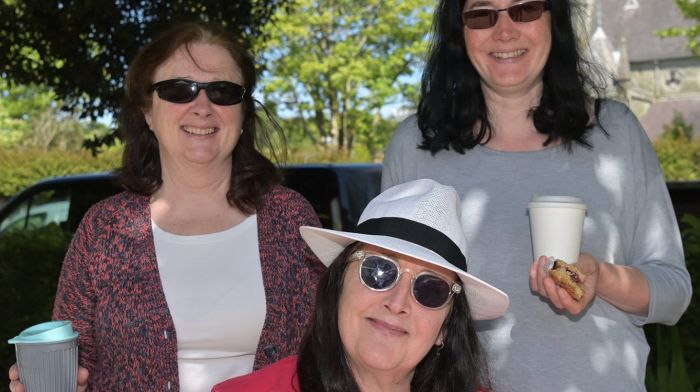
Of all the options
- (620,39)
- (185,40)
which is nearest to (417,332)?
(185,40)

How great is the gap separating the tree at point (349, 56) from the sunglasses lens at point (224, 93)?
91.0 ft

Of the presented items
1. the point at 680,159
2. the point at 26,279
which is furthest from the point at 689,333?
the point at 680,159

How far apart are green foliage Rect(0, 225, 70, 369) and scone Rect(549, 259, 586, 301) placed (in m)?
4.22

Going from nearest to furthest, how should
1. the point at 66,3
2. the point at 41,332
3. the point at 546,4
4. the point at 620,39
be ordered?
1. the point at 41,332
2. the point at 546,4
3. the point at 66,3
4. the point at 620,39

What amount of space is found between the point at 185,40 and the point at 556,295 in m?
1.54

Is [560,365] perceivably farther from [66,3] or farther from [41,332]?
[66,3]

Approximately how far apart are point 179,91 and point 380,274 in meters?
1.07

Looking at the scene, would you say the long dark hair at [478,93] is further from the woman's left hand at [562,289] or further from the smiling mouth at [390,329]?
the smiling mouth at [390,329]

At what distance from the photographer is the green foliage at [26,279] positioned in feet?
18.2

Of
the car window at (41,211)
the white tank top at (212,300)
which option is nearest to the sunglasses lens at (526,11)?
the white tank top at (212,300)

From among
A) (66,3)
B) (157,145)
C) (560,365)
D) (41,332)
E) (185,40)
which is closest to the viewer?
(41,332)

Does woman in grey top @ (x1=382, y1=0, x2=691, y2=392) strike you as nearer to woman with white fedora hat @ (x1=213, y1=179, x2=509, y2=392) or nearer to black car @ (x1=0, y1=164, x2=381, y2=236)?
woman with white fedora hat @ (x1=213, y1=179, x2=509, y2=392)

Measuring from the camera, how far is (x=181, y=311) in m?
2.66

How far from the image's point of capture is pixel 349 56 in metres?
32.1
